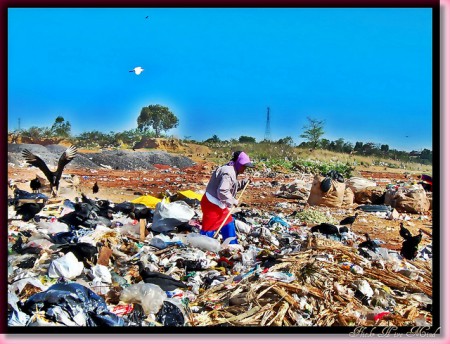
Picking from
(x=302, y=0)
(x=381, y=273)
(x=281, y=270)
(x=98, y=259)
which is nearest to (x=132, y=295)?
(x=98, y=259)

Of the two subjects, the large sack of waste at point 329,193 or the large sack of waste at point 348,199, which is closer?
the large sack of waste at point 329,193

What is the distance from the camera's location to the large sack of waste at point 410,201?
838 cm

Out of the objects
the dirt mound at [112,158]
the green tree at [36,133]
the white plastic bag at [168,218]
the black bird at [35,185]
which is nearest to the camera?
the white plastic bag at [168,218]

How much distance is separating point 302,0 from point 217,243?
255 centimetres

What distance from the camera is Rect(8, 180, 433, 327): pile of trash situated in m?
3.86

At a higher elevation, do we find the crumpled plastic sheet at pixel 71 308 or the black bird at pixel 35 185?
the black bird at pixel 35 185

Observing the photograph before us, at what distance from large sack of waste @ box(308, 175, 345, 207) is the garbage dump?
224 cm

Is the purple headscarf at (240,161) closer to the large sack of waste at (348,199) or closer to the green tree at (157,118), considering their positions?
the large sack of waste at (348,199)

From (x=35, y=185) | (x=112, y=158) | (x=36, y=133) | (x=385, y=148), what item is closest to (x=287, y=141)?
(x=385, y=148)

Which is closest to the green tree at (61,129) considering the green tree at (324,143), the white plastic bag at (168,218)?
the green tree at (324,143)

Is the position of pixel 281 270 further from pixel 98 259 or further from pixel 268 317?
pixel 98 259

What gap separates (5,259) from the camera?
391cm

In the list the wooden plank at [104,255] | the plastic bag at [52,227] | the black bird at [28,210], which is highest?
the black bird at [28,210]

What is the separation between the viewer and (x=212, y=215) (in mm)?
5504
